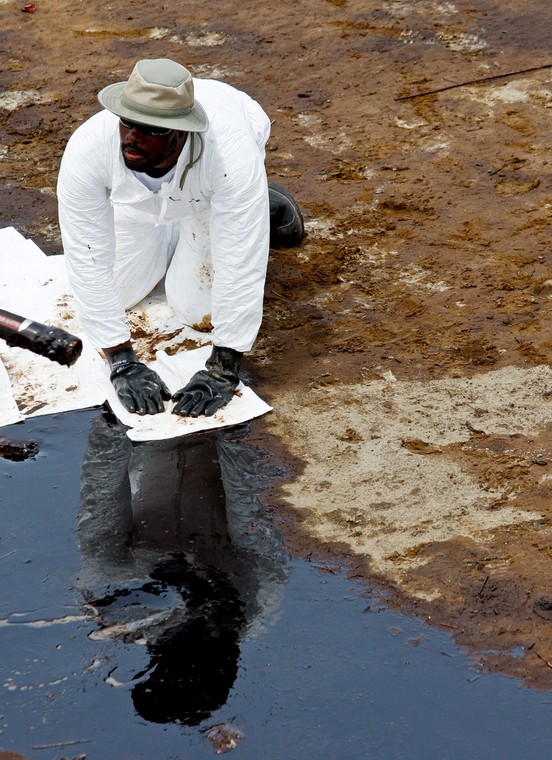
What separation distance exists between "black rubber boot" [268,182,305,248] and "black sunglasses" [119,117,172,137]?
1.15m

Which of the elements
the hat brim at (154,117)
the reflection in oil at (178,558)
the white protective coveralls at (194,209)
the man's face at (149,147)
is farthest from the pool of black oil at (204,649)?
the hat brim at (154,117)

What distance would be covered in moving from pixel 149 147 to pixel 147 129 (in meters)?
0.07

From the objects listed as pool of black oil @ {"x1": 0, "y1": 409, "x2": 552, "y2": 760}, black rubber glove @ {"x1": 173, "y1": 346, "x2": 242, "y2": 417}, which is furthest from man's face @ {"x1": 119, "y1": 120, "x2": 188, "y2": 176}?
pool of black oil @ {"x1": 0, "y1": 409, "x2": 552, "y2": 760}

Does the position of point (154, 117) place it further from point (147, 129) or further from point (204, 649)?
point (204, 649)

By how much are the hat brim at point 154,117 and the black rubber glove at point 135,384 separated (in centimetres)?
94

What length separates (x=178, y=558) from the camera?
3270mm

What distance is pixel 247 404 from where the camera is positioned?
3920 mm

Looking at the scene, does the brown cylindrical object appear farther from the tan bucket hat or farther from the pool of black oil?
the tan bucket hat

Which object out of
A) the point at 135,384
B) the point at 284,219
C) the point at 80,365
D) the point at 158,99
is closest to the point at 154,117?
A: the point at 158,99

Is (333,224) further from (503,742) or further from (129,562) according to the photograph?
(503,742)

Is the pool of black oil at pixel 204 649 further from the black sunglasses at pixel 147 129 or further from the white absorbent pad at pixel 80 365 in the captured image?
the black sunglasses at pixel 147 129

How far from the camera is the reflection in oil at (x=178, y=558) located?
290 centimetres

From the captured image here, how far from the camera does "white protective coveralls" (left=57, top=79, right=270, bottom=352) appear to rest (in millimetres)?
3662

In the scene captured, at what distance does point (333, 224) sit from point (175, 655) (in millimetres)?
2648
